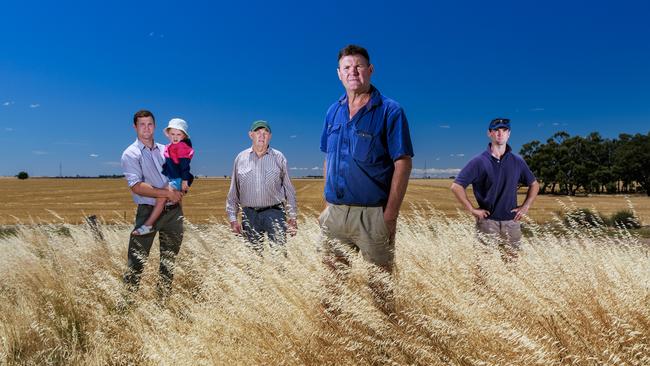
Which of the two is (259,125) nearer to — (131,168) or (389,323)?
(131,168)

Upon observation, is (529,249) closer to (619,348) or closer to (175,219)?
(619,348)

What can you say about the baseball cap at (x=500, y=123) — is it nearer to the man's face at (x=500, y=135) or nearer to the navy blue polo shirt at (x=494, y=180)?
the man's face at (x=500, y=135)

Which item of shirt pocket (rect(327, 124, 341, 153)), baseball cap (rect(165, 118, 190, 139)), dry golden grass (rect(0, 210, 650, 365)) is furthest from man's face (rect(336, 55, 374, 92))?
baseball cap (rect(165, 118, 190, 139))

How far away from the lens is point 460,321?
294cm

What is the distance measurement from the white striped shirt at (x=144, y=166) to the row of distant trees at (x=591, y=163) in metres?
85.3

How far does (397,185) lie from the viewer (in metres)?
2.99

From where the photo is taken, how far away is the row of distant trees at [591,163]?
7962 centimetres

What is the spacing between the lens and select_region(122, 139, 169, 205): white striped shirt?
471 centimetres

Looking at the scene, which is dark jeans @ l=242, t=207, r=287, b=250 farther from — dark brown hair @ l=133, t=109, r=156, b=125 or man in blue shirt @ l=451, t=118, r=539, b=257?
man in blue shirt @ l=451, t=118, r=539, b=257

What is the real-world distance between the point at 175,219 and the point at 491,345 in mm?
Result: 3454

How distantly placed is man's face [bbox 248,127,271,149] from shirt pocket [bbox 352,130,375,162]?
8.00 feet

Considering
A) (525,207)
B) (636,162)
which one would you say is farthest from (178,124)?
(636,162)

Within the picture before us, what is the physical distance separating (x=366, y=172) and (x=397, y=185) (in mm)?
230

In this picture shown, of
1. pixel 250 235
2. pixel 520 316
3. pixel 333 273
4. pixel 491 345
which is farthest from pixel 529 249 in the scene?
pixel 250 235
